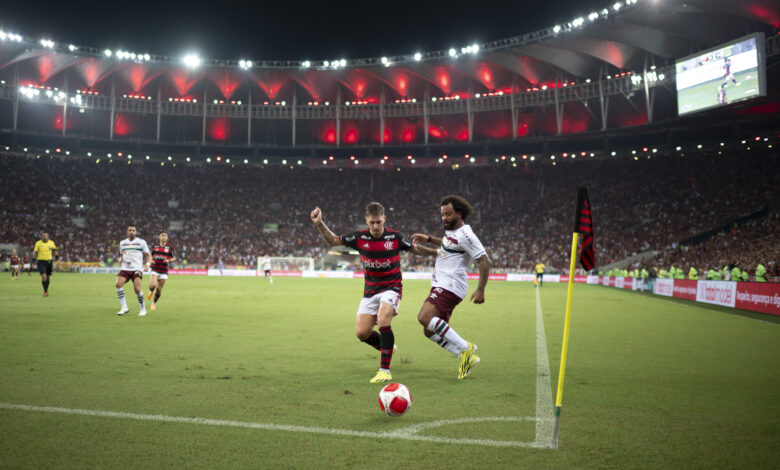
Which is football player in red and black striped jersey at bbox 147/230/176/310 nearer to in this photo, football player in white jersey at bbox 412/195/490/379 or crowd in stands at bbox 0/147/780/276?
football player in white jersey at bbox 412/195/490/379

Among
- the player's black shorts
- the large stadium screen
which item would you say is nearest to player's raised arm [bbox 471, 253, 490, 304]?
the player's black shorts

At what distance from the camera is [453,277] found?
712 cm

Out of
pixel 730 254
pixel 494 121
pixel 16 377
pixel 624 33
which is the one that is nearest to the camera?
pixel 16 377

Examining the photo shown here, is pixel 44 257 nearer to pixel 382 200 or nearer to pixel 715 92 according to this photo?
pixel 715 92

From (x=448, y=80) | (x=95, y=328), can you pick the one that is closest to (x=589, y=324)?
(x=95, y=328)

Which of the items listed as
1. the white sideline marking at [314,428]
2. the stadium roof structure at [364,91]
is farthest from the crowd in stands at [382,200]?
the white sideline marking at [314,428]

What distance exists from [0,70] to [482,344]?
62054mm

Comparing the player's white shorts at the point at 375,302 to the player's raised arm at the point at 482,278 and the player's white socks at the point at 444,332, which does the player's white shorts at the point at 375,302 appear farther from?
the player's raised arm at the point at 482,278

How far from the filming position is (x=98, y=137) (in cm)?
6034

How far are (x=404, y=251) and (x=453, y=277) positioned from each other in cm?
73

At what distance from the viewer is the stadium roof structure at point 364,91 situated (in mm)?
45688

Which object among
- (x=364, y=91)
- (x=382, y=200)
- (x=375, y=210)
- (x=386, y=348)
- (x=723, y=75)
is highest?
(x=364, y=91)

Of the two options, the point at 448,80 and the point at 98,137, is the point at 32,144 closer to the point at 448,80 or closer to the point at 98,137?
the point at 98,137

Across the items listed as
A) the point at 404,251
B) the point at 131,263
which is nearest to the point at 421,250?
the point at 404,251
